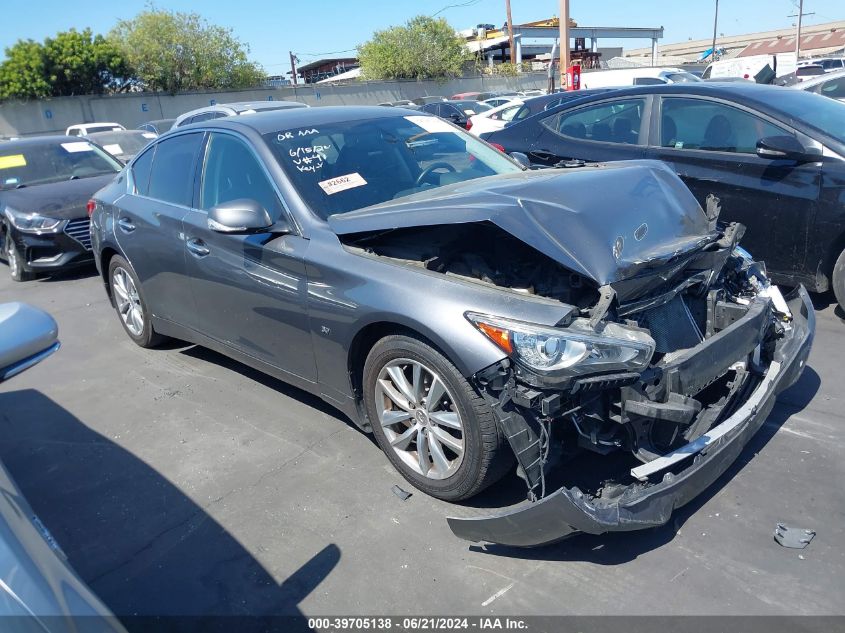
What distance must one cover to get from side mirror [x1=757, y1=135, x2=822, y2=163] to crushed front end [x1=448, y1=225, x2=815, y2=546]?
231 centimetres

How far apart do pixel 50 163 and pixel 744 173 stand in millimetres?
7978

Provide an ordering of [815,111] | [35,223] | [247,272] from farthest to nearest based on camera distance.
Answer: [35,223] < [815,111] < [247,272]

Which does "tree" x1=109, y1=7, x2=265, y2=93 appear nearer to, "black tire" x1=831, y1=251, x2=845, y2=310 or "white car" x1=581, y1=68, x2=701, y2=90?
"white car" x1=581, y1=68, x2=701, y2=90

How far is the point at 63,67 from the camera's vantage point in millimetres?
35500

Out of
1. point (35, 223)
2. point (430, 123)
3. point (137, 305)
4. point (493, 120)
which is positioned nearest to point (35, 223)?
point (35, 223)

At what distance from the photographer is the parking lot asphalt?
272 centimetres

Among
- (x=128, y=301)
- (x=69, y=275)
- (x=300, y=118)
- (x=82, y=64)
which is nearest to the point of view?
(x=300, y=118)

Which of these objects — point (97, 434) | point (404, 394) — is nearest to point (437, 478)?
point (404, 394)

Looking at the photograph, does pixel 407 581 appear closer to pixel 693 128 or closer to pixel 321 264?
pixel 321 264

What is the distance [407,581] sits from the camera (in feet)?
9.33

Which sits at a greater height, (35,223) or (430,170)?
(430,170)

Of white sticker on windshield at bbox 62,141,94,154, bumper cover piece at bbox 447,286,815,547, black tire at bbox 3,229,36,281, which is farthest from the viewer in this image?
white sticker on windshield at bbox 62,141,94,154

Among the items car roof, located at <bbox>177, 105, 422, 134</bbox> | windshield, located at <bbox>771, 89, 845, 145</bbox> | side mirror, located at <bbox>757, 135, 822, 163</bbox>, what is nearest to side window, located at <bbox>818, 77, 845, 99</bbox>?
windshield, located at <bbox>771, 89, 845, 145</bbox>

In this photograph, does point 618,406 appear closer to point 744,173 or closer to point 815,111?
point 744,173
